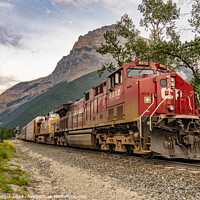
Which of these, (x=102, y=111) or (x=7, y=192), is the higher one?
(x=102, y=111)

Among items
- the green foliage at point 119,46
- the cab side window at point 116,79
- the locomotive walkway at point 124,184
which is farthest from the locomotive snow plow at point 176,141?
the green foliage at point 119,46

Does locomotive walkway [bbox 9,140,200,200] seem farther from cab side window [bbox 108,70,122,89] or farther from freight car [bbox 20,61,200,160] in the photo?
cab side window [bbox 108,70,122,89]

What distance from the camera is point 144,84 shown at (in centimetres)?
931

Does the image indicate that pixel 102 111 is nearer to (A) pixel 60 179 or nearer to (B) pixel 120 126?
(B) pixel 120 126

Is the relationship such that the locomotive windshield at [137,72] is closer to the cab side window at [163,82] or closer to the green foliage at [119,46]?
the cab side window at [163,82]

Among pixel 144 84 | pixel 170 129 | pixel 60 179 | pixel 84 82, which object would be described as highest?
pixel 84 82

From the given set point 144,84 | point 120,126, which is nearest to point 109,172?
point 120,126

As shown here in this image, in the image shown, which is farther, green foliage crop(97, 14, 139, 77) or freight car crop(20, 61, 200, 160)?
green foliage crop(97, 14, 139, 77)

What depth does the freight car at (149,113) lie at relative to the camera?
27.2 ft

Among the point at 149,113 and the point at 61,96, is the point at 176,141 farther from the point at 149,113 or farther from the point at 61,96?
the point at 61,96

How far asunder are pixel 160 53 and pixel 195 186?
1784cm

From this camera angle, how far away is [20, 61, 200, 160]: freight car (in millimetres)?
8289

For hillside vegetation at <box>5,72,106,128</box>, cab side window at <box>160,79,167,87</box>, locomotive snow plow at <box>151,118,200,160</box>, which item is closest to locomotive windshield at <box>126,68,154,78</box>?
cab side window at <box>160,79,167,87</box>

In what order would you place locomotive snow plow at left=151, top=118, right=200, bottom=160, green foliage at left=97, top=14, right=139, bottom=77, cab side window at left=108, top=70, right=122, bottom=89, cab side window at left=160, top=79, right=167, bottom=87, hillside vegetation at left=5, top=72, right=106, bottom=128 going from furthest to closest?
hillside vegetation at left=5, top=72, right=106, bottom=128, green foliage at left=97, top=14, right=139, bottom=77, cab side window at left=108, top=70, right=122, bottom=89, cab side window at left=160, top=79, right=167, bottom=87, locomotive snow plow at left=151, top=118, right=200, bottom=160
